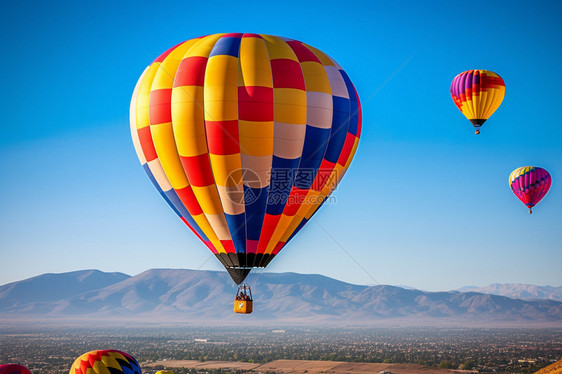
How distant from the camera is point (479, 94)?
3253 centimetres

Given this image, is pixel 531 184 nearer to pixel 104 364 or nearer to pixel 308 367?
pixel 104 364

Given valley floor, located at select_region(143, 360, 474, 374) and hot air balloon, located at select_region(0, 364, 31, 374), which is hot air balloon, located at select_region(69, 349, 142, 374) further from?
valley floor, located at select_region(143, 360, 474, 374)

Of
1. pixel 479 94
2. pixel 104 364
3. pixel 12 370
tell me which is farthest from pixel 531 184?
pixel 12 370

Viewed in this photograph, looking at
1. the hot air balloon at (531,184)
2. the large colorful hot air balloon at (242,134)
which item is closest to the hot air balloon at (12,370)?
the large colorful hot air balloon at (242,134)

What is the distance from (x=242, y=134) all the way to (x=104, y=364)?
1349 centimetres

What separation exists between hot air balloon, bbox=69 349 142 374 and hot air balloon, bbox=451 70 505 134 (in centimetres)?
1911

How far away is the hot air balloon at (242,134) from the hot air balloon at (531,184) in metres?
22.9

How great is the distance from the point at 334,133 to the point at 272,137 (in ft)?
7.46

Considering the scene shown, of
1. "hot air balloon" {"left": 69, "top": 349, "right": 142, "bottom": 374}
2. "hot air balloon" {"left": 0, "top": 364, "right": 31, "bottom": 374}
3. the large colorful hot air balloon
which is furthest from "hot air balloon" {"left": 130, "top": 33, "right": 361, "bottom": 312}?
"hot air balloon" {"left": 0, "top": 364, "right": 31, "bottom": 374}

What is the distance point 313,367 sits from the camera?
267 feet

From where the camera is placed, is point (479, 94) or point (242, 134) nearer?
point (242, 134)

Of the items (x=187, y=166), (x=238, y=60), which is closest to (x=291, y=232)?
(x=187, y=166)

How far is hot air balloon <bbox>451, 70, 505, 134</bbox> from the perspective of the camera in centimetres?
3256

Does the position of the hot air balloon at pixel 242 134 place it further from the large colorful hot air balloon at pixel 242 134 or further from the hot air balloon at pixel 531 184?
the hot air balloon at pixel 531 184
